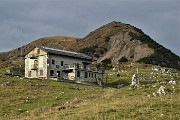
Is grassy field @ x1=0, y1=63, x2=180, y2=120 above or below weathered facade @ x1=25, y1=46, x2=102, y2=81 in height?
below

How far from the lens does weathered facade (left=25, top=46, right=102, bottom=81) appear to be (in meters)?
105

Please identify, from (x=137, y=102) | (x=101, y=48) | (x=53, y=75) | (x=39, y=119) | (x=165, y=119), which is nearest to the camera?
(x=165, y=119)

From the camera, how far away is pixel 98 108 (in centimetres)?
3669

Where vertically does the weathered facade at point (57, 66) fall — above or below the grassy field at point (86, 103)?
above

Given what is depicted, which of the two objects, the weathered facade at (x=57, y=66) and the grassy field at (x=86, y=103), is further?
the weathered facade at (x=57, y=66)

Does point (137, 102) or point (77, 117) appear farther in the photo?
point (137, 102)

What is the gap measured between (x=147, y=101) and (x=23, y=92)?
33144 millimetres

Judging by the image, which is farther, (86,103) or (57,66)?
(57,66)

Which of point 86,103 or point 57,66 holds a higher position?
point 57,66

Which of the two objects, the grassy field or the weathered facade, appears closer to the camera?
the grassy field

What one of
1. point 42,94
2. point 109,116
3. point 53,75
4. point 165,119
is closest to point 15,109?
point 42,94

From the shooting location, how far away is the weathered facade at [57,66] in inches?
4139

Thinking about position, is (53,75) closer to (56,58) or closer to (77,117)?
(56,58)

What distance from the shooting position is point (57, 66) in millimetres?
107625
